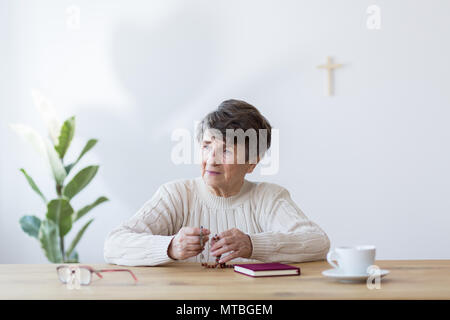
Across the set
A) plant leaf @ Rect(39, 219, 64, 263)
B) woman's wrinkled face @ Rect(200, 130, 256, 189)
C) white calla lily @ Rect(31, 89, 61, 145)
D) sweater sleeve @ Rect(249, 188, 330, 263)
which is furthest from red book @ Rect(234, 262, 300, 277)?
white calla lily @ Rect(31, 89, 61, 145)

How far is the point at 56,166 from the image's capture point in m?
3.03

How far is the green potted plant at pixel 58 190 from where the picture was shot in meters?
2.97

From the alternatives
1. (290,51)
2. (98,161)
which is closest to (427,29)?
(290,51)

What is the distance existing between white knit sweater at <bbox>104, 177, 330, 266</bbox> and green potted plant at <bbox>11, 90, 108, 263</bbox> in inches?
49.9

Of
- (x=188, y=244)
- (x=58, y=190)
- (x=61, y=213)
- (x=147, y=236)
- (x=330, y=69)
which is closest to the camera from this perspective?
(x=188, y=244)

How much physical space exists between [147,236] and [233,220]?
417 mm

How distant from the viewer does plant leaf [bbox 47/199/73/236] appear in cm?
291

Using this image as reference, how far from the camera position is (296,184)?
3.38 meters

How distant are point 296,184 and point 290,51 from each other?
828 millimetres

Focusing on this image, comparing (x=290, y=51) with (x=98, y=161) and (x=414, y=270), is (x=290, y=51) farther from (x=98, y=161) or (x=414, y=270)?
(x=414, y=270)

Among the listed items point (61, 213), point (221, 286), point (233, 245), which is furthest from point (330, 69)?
point (221, 286)

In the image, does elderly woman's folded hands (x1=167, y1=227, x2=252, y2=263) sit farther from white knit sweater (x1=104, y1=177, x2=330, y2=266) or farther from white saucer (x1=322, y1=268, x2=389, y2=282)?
white saucer (x1=322, y1=268, x2=389, y2=282)

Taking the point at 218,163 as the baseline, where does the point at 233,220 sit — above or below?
below

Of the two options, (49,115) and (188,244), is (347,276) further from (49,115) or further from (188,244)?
(49,115)
